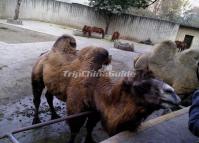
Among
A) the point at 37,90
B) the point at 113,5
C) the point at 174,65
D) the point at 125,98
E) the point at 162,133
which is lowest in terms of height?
the point at 37,90

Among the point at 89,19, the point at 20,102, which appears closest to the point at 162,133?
the point at 20,102

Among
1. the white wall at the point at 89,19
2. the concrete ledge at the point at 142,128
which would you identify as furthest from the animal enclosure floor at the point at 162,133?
the white wall at the point at 89,19

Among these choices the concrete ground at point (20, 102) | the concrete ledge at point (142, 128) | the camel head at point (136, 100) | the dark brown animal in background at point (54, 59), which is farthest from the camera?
the concrete ground at point (20, 102)

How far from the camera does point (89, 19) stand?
72.7 feet

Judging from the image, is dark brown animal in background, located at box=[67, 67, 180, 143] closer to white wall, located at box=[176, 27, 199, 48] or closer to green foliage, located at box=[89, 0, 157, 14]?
green foliage, located at box=[89, 0, 157, 14]

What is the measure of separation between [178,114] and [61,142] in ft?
5.91

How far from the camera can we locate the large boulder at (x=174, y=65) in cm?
595

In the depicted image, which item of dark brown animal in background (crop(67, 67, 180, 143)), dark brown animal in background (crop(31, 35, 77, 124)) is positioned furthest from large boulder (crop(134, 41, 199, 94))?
dark brown animal in background (crop(67, 67, 180, 143))

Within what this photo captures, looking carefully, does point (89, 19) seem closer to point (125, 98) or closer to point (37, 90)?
Result: point (37, 90)

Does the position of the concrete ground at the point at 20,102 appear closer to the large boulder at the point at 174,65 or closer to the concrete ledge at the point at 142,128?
the concrete ledge at the point at 142,128

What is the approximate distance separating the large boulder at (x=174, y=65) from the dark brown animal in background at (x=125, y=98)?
259cm

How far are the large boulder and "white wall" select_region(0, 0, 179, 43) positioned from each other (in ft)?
48.1

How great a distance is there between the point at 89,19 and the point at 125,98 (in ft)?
65.5

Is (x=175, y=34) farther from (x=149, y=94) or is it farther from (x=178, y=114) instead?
(x=149, y=94)
